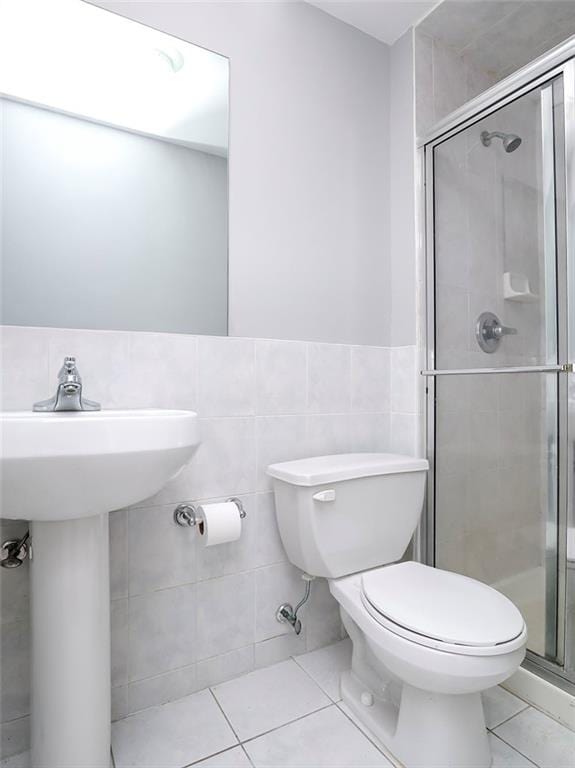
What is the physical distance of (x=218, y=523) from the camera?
1.25 m

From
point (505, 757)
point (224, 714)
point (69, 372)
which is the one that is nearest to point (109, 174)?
point (69, 372)

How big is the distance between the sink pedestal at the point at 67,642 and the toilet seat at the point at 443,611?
2.16 feet

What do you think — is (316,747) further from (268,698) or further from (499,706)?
(499,706)

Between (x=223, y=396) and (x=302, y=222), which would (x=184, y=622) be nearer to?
(x=223, y=396)

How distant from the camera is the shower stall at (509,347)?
126cm

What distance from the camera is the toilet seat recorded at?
96 cm

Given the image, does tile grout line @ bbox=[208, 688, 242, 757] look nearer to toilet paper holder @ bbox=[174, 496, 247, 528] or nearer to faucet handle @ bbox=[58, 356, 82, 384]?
toilet paper holder @ bbox=[174, 496, 247, 528]

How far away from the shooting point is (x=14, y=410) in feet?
3.67

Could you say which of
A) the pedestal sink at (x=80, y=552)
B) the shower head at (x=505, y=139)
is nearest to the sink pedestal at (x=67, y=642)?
the pedestal sink at (x=80, y=552)

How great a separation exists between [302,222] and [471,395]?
0.83 m

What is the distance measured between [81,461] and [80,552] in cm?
31

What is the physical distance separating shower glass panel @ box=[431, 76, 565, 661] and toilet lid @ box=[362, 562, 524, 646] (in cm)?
30

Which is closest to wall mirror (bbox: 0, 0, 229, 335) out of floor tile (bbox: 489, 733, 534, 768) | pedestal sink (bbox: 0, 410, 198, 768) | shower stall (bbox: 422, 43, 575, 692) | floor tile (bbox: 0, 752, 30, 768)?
pedestal sink (bbox: 0, 410, 198, 768)

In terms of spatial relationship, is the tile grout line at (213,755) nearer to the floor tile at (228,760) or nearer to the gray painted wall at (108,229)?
the floor tile at (228,760)
